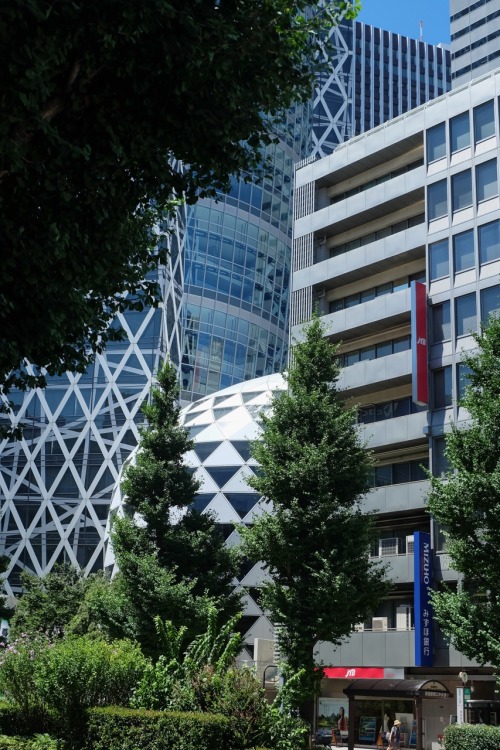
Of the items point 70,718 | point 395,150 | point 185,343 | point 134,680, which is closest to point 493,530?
point 134,680

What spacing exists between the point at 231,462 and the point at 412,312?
17.2 metres

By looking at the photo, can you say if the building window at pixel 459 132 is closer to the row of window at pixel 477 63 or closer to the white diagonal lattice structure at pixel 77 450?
the white diagonal lattice structure at pixel 77 450

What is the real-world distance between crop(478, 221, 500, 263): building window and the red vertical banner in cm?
304

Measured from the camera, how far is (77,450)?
3219 inches

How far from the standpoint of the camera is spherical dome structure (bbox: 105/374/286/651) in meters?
50.2

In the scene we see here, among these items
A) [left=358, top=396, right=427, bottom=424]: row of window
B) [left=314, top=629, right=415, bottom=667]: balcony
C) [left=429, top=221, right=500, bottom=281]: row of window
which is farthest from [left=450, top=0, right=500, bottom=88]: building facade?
[left=314, top=629, right=415, bottom=667]: balcony

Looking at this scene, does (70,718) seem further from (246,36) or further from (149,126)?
(246,36)

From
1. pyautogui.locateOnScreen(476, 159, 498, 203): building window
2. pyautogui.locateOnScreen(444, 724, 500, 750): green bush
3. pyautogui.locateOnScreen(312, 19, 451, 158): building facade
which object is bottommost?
pyautogui.locateOnScreen(444, 724, 500, 750): green bush

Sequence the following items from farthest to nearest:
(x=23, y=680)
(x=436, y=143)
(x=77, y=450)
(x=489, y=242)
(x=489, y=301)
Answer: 1. (x=77, y=450)
2. (x=436, y=143)
3. (x=489, y=242)
4. (x=489, y=301)
5. (x=23, y=680)

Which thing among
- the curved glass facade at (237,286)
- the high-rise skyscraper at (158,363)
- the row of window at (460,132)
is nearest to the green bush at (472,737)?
the row of window at (460,132)

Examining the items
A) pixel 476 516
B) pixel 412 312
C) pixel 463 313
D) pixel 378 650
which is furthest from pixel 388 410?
pixel 476 516

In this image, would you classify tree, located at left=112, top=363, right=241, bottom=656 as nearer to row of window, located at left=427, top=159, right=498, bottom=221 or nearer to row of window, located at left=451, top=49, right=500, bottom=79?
row of window, located at left=427, top=159, right=498, bottom=221

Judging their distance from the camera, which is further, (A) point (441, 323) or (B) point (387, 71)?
(B) point (387, 71)

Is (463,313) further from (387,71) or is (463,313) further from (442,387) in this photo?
(387,71)
